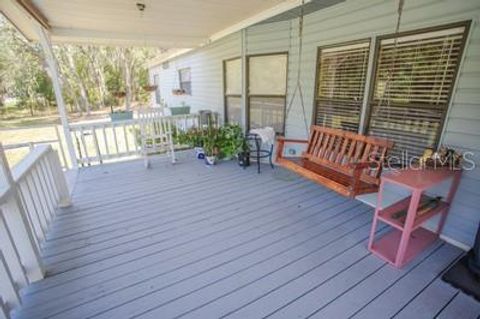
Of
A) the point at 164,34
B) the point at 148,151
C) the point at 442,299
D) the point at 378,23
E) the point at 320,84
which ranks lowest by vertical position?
the point at 442,299

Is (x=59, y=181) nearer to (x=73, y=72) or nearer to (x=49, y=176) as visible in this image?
(x=49, y=176)

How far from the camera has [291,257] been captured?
2.11m

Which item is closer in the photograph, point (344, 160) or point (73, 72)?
point (344, 160)

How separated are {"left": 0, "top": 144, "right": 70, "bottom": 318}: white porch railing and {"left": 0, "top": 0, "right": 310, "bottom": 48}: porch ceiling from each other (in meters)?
1.99

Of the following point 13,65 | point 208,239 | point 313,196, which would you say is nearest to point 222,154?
point 313,196

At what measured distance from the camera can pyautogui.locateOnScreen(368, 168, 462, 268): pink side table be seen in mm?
1887

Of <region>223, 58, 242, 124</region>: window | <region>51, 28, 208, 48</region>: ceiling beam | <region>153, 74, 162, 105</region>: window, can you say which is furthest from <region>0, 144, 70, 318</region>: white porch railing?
<region>153, 74, 162, 105</region>: window

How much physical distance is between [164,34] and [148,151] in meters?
2.58

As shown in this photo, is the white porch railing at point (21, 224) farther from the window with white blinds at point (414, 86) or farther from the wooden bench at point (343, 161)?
the window with white blinds at point (414, 86)

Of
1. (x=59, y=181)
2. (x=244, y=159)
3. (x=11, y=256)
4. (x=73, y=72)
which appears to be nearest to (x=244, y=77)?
(x=244, y=159)

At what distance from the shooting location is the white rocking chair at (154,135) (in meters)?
4.33

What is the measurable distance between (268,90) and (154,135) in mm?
2296

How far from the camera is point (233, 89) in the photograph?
5223 mm

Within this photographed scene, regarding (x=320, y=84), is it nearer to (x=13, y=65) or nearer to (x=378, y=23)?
(x=378, y=23)
